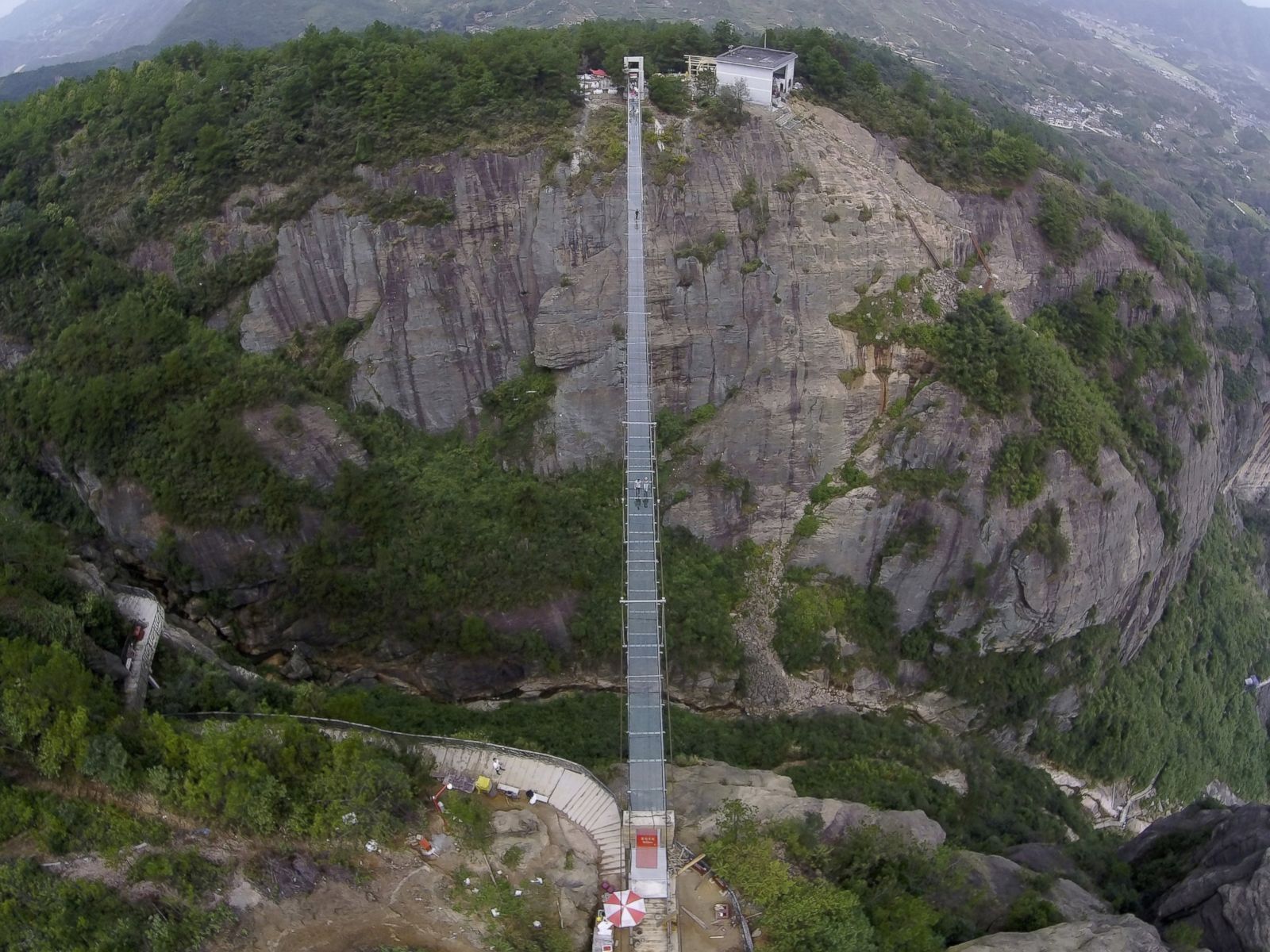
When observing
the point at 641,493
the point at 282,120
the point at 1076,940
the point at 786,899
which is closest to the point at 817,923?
the point at 786,899

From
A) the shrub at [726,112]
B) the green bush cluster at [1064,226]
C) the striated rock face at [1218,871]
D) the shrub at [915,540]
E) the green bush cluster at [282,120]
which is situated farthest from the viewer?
the green bush cluster at [1064,226]

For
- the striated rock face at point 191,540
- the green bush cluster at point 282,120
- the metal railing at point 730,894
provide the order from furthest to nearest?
the green bush cluster at point 282,120 < the striated rock face at point 191,540 < the metal railing at point 730,894

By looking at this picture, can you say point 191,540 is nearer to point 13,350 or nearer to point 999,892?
point 13,350

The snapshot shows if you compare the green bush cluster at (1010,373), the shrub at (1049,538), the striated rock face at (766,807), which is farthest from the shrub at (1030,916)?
the green bush cluster at (1010,373)

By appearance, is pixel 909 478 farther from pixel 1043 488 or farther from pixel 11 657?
pixel 11 657

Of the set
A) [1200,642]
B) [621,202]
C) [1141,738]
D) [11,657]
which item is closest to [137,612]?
[11,657]

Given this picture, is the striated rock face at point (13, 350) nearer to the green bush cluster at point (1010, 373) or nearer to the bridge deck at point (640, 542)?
the bridge deck at point (640, 542)
